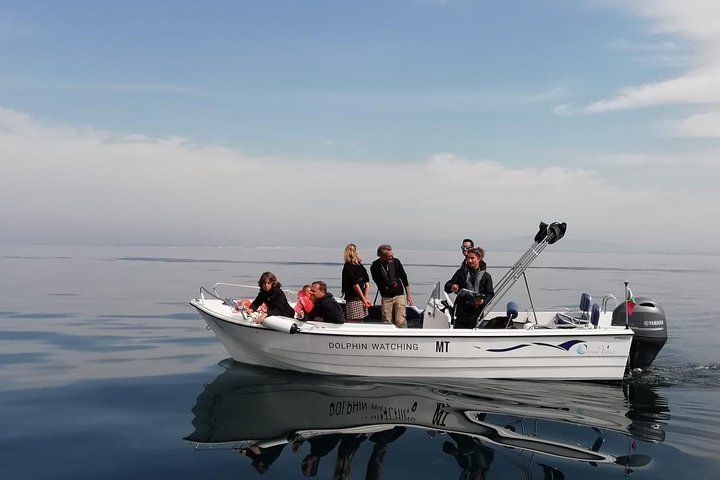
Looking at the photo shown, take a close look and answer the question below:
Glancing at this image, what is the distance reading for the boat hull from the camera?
31.9 feet

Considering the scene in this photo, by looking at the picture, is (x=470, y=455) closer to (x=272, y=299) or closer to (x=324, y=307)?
(x=324, y=307)

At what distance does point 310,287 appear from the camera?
10461 millimetres

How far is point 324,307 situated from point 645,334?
538cm

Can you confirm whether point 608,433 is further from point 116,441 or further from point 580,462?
point 116,441

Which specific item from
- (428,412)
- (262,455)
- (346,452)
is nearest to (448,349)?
(428,412)

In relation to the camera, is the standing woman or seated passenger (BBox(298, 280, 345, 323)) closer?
seated passenger (BBox(298, 280, 345, 323))

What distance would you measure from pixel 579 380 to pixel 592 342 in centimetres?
67

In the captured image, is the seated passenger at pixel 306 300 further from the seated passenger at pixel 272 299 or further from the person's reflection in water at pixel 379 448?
the person's reflection in water at pixel 379 448

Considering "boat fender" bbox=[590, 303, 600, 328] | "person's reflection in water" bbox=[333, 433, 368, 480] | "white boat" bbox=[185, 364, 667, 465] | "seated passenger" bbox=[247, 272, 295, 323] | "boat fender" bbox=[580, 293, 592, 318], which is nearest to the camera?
"person's reflection in water" bbox=[333, 433, 368, 480]

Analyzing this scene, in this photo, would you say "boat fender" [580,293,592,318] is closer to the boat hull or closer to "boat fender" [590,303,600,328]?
"boat fender" [590,303,600,328]

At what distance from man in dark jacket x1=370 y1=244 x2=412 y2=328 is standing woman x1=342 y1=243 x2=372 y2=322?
231 millimetres

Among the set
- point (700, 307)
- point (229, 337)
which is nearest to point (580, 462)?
point (229, 337)

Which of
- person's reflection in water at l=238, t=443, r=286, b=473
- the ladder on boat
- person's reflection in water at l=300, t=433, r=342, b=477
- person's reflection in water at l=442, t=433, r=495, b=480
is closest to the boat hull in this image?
the ladder on boat

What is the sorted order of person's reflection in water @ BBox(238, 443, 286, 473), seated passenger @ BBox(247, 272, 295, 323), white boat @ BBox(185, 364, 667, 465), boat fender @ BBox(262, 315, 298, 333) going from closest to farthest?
person's reflection in water @ BBox(238, 443, 286, 473) < white boat @ BBox(185, 364, 667, 465) < boat fender @ BBox(262, 315, 298, 333) < seated passenger @ BBox(247, 272, 295, 323)
